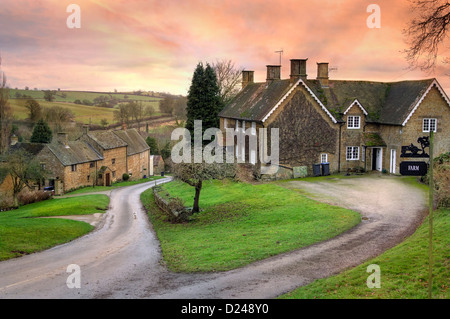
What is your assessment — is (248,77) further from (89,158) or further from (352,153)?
(89,158)

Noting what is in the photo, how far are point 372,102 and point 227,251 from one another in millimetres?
31173

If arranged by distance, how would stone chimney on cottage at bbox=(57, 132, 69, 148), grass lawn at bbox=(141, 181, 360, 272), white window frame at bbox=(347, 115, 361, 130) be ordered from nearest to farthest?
1. grass lawn at bbox=(141, 181, 360, 272)
2. white window frame at bbox=(347, 115, 361, 130)
3. stone chimney on cottage at bbox=(57, 132, 69, 148)

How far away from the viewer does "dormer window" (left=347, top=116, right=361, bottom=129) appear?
4169 centimetres

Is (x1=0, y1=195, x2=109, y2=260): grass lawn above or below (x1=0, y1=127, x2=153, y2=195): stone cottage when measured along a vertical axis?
below

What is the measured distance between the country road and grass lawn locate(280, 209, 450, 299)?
3.21 ft

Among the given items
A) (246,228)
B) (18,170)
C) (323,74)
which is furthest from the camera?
(323,74)

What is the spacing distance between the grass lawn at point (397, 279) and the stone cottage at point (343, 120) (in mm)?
24011

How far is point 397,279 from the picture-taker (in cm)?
1253

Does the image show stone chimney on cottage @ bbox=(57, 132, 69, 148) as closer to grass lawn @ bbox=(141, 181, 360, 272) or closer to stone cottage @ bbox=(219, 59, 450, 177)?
stone cottage @ bbox=(219, 59, 450, 177)

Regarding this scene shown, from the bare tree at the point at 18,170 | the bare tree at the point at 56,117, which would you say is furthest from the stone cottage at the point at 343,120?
the bare tree at the point at 56,117

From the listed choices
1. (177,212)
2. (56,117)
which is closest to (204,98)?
A: (177,212)

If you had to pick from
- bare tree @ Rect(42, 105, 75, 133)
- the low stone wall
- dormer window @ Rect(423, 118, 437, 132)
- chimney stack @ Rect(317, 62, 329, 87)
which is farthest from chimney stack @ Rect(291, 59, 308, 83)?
bare tree @ Rect(42, 105, 75, 133)

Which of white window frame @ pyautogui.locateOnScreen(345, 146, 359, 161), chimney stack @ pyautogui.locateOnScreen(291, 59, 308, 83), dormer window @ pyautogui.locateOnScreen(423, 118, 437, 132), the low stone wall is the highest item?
chimney stack @ pyautogui.locateOnScreen(291, 59, 308, 83)

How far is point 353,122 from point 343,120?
1358mm
